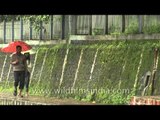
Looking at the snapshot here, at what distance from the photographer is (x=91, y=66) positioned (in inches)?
623

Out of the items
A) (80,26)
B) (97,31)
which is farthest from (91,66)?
(80,26)

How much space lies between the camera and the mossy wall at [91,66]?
1390 cm

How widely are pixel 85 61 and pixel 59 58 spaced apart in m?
1.69

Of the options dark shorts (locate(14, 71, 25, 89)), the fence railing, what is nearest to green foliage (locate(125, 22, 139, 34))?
the fence railing

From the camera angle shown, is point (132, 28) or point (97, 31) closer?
point (132, 28)

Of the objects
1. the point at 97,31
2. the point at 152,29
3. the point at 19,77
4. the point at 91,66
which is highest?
the point at 152,29

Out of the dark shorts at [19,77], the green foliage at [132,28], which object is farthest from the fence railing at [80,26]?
the dark shorts at [19,77]

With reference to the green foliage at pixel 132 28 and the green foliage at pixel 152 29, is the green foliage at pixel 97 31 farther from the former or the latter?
the green foliage at pixel 152 29

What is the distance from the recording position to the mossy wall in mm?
13898

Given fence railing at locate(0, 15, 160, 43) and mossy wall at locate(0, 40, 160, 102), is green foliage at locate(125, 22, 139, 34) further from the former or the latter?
mossy wall at locate(0, 40, 160, 102)

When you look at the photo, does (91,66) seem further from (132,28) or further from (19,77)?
(19,77)
